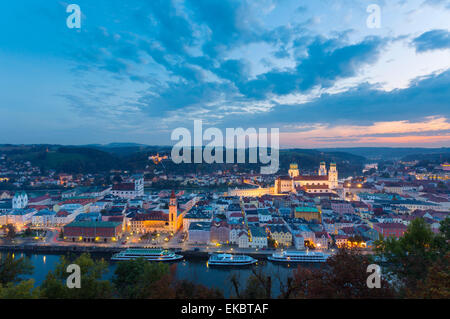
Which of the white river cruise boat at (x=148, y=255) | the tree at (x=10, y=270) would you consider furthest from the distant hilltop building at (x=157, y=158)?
the tree at (x=10, y=270)

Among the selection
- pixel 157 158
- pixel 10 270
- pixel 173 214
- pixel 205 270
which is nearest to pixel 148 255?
pixel 205 270

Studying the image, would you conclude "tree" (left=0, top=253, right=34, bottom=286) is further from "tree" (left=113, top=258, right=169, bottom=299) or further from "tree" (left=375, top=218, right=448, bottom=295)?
"tree" (left=375, top=218, right=448, bottom=295)

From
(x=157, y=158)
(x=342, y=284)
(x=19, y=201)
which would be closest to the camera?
(x=342, y=284)

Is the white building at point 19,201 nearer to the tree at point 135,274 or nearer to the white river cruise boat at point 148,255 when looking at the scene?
the white river cruise boat at point 148,255

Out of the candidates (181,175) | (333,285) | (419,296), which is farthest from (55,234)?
(181,175)

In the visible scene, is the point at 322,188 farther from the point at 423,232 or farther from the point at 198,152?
the point at 198,152

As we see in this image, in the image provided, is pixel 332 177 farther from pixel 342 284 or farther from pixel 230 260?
pixel 342 284
